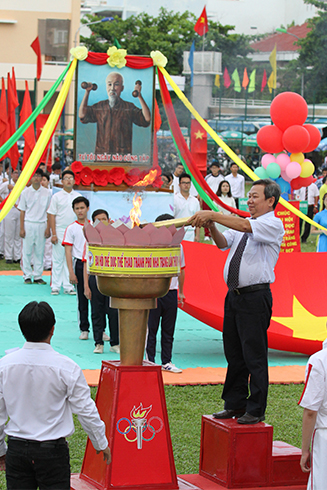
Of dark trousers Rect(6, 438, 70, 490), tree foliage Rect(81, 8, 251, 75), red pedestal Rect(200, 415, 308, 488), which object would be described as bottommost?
red pedestal Rect(200, 415, 308, 488)

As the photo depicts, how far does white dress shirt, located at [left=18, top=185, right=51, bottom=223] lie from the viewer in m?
10.8

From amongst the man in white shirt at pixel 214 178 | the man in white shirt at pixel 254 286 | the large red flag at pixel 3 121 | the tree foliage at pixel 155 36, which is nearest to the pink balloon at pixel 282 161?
the man in white shirt at pixel 214 178

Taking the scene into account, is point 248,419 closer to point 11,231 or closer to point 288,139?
point 288,139

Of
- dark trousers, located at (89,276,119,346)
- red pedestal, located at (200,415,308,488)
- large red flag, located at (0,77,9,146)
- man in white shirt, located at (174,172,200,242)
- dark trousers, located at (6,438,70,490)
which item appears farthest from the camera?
large red flag, located at (0,77,9,146)

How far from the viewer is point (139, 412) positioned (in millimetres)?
3709

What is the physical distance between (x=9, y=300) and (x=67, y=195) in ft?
5.35

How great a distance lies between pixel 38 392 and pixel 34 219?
27.0 feet

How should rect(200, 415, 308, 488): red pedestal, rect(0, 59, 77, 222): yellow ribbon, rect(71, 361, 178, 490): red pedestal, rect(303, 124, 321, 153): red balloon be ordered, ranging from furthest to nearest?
1. rect(303, 124, 321, 153): red balloon
2. rect(0, 59, 77, 222): yellow ribbon
3. rect(200, 415, 308, 488): red pedestal
4. rect(71, 361, 178, 490): red pedestal

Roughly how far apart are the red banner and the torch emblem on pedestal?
333 inches

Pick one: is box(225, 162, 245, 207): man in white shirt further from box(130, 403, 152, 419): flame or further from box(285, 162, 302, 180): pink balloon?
box(130, 403, 152, 419): flame

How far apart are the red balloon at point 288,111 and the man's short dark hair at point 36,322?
9041mm

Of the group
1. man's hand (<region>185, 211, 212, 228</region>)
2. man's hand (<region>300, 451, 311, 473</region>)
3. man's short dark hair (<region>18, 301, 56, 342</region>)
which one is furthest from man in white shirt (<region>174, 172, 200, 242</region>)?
man's short dark hair (<region>18, 301, 56, 342</region>)

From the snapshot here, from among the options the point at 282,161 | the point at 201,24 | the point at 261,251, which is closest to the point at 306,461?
the point at 261,251

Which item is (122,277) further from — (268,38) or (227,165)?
(268,38)
